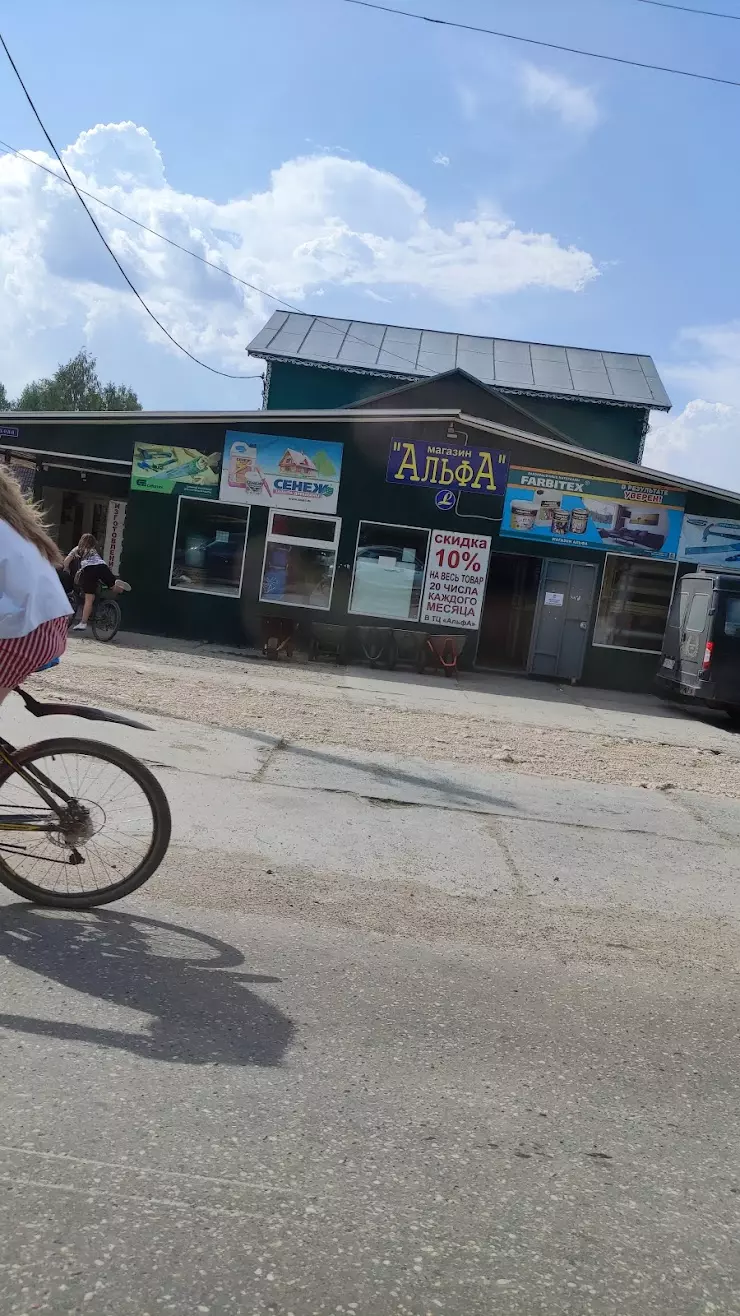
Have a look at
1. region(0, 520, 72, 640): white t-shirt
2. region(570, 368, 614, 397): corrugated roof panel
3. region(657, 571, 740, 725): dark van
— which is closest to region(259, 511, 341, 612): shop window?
region(657, 571, 740, 725): dark van

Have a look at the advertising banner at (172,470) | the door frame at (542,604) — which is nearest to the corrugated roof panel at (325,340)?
the advertising banner at (172,470)

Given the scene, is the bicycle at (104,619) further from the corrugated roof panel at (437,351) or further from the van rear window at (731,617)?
the corrugated roof panel at (437,351)

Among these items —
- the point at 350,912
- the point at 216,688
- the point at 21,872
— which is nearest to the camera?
the point at 21,872

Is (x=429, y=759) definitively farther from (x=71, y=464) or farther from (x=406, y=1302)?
(x=71, y=464)

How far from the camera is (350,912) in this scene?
474 centimetres

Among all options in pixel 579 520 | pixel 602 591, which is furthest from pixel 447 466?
pixel 602 591

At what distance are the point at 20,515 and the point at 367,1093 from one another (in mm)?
2399

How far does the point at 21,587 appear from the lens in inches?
143

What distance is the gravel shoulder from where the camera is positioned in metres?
9.13

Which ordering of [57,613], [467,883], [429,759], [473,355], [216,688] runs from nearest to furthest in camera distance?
[57,613], [467,883], [429,759], [216,688], [473,355]

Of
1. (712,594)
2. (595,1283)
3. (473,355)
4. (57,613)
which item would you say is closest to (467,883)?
(57,613)

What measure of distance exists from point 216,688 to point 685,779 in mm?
5302

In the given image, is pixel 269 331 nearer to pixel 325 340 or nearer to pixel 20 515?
pixel 325 340

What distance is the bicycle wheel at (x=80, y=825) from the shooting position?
4039 mm
